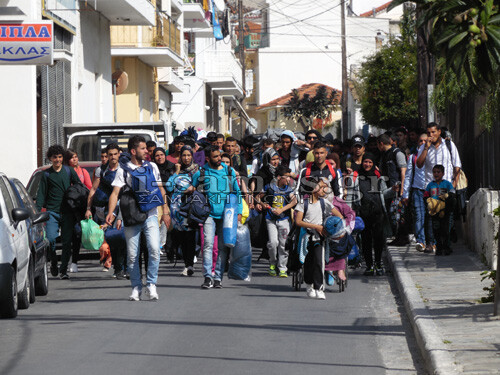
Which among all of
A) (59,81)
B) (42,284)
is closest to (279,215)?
(42,284)

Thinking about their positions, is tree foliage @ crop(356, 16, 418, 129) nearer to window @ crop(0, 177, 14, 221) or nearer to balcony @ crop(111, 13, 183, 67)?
balcony @ crop(111, 13, 183, 67)

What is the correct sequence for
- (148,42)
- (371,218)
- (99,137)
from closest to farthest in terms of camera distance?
(371,218) → (99,137) → (148,42)

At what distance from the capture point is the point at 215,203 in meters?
13.7

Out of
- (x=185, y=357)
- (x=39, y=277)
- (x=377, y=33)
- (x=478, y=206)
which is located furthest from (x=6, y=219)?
(x=377, y=33)

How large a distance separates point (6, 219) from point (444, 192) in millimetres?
7921

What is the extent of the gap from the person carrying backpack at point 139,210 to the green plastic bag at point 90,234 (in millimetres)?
2713

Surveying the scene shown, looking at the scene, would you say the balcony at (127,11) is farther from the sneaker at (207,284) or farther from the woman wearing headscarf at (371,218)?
the sneaker at (207,284)

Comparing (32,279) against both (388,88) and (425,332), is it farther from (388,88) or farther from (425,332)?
(388,88)

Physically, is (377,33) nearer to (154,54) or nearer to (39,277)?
(154,54)

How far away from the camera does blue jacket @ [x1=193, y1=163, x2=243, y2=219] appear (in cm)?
1376

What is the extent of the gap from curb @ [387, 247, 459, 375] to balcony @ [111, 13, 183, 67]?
79.0ft

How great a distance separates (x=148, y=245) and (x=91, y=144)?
7.58m

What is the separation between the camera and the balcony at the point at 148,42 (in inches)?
1433

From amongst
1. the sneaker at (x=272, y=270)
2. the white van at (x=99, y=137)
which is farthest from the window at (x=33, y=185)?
the sneaker at (x=272, y=270)
